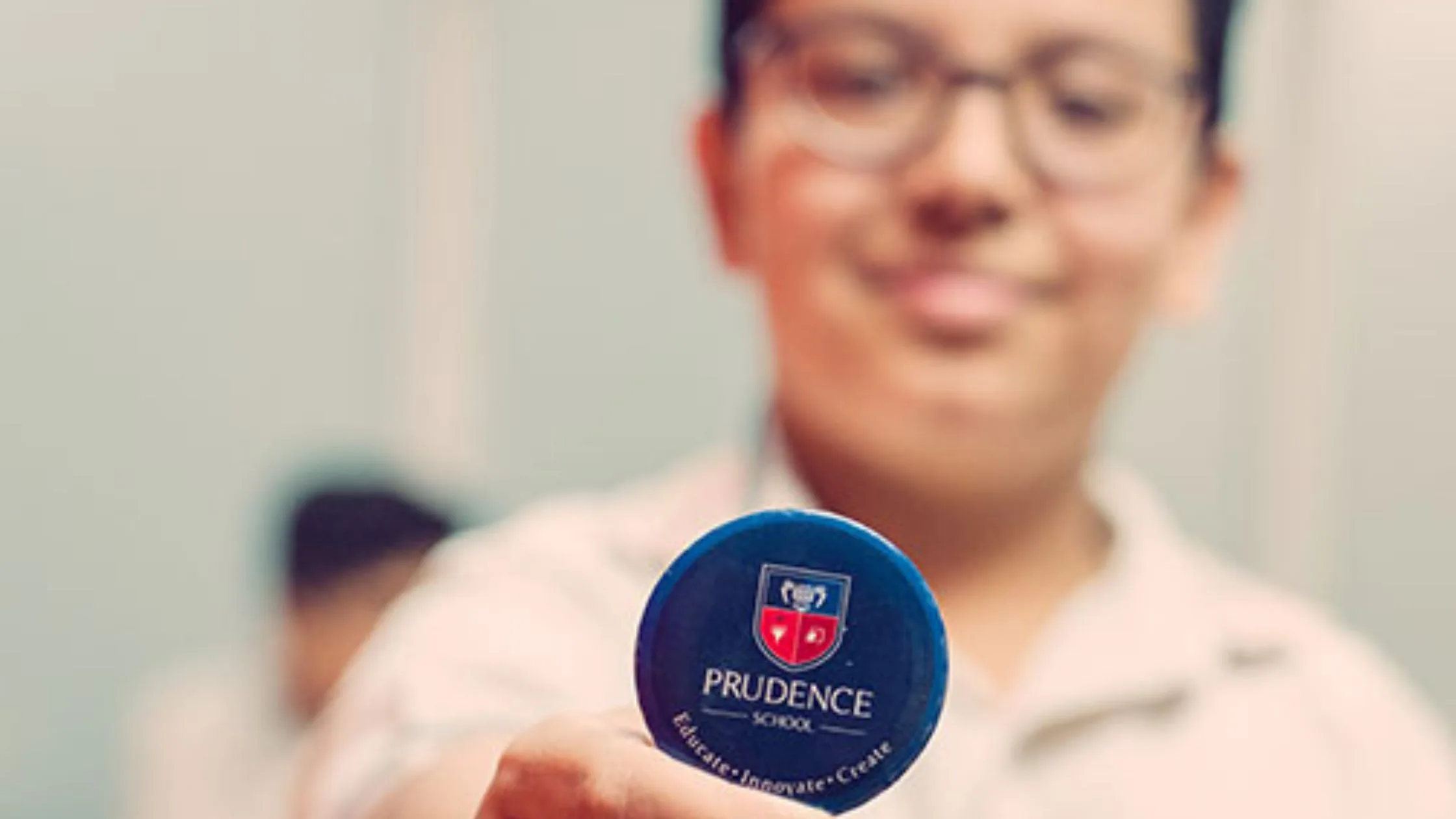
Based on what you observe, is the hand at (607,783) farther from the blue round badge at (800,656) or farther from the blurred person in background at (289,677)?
the blurred person in background at (289,677)

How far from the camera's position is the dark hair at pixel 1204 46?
443mm

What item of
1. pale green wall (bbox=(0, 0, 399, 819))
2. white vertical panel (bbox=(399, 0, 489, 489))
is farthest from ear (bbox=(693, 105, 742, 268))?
pale green wall (bbox=(0, 0, 399, 819))

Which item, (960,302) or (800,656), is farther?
(960,302)

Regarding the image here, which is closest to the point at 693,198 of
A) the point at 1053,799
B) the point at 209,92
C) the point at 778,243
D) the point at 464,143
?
the point at 778,243

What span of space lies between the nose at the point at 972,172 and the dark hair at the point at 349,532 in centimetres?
40

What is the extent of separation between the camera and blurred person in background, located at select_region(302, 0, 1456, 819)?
0.41 meters

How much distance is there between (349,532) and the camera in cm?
87

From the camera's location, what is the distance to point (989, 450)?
420mm

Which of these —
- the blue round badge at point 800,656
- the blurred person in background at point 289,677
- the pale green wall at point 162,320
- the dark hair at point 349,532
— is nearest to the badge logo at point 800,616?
the blue round badge at point 800,656

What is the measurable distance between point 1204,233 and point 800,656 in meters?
0.24

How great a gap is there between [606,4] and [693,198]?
32 centimetres

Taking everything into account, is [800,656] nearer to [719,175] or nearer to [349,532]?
[719,175]

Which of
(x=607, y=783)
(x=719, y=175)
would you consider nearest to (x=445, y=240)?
(x=719, y=175)

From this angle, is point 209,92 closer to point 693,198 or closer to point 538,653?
point 693,198
